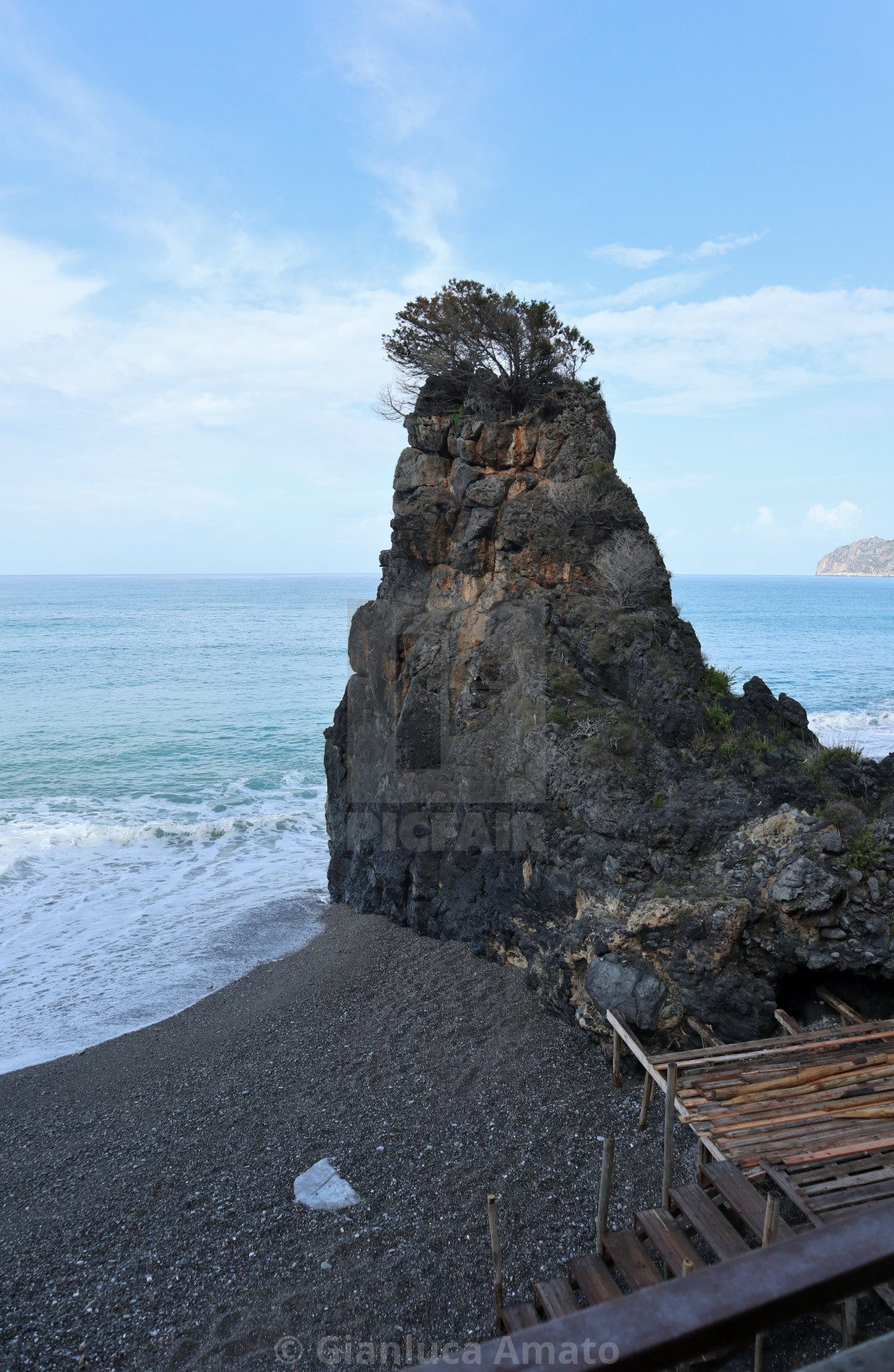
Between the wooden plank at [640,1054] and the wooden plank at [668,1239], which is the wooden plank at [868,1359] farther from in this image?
the wooden plank at [640,1054]

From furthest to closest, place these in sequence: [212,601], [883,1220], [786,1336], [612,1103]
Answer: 1. [212,601]
2. [612,1103]
3. [786,1336]
4. [883,1220]

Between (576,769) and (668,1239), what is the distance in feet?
21.0

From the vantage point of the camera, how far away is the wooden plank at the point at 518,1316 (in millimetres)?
5926

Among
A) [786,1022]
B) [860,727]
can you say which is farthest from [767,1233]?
[860,727]

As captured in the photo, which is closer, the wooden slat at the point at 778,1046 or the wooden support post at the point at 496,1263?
the wooden support post at the point at 496,1263

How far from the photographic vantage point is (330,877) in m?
19.5

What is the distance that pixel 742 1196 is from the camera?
6539mm

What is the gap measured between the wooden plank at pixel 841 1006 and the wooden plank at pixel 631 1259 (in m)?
3.91

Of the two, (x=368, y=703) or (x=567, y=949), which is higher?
(x=368, y=703)

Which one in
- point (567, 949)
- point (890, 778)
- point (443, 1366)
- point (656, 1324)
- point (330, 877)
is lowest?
point (330, 877)

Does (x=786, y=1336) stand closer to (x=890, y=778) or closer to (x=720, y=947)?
(x=720, y=947)

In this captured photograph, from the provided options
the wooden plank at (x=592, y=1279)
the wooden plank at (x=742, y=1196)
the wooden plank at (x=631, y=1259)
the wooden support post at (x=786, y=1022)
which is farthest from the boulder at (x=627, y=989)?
the wooden plank at (x=592, y=1279)

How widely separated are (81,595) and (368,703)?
139 m

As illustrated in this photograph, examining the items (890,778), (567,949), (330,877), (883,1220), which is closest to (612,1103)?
(567,949)
